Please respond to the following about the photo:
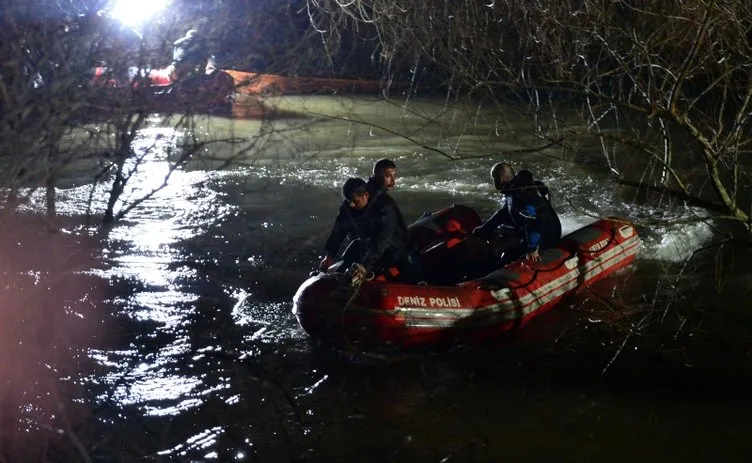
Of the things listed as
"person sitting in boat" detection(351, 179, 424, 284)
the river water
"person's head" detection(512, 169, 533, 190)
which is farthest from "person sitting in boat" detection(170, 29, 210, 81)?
"person's head" detection(512, 169, 533, 190)

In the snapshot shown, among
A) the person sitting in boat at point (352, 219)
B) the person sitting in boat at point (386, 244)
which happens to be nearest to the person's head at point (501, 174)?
the person sitting in boat at point (386, 244)

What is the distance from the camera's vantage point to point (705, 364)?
7414 mm

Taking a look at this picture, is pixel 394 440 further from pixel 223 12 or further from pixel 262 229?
pixel 262 229

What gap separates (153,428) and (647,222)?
356 cm

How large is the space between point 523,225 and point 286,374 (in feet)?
9.19

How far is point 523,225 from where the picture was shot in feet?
28.1

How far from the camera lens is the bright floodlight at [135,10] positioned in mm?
5527

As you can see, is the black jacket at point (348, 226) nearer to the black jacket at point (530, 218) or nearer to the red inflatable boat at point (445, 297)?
the red inflatable boat at point (445, 297)

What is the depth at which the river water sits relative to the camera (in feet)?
19.6

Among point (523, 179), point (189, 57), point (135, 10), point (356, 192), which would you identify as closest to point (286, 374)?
point (356, 192)

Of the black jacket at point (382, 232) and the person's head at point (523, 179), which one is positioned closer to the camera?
the black jacket at point (382, 232)

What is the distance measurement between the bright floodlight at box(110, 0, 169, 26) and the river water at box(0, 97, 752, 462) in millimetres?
769

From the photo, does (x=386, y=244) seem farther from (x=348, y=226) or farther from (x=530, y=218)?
(x=530, y=218)

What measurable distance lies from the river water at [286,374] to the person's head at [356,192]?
0.54 m
